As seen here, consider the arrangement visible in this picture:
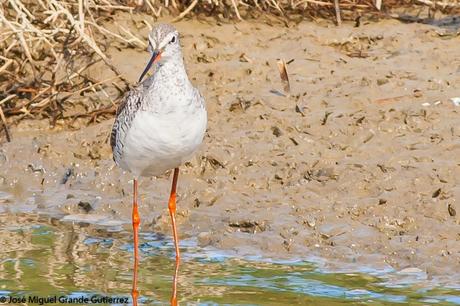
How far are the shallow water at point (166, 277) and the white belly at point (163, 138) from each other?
0.68m

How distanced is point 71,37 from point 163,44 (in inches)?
127

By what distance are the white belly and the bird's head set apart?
0.88 feet

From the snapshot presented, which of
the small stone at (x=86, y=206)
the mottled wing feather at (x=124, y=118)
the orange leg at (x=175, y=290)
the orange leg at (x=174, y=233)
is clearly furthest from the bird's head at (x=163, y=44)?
the small stone at (x=86, y=206)

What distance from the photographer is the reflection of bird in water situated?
6.12 metres

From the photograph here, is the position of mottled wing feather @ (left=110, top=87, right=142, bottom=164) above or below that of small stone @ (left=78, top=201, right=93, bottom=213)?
above

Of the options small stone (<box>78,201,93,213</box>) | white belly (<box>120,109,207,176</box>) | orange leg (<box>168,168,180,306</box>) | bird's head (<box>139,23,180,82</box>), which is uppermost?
bird's head (<box>139,23,180,82</box>)

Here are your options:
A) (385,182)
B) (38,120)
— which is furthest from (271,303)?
(38,120)

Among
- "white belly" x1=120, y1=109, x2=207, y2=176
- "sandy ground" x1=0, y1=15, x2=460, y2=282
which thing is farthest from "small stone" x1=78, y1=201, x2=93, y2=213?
"white belly" x1=120, y1=109, x2=207, y2=176

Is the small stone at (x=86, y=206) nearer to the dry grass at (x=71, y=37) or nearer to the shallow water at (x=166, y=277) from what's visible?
the shallow water at (x=166, y=277)

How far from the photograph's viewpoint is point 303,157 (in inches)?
306

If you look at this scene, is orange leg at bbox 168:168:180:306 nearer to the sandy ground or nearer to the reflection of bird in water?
the reflection of bird in water

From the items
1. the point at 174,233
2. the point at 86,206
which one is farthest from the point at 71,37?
the point at 174,233

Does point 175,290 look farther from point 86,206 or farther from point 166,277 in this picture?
point 86,206

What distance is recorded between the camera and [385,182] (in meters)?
7.26
